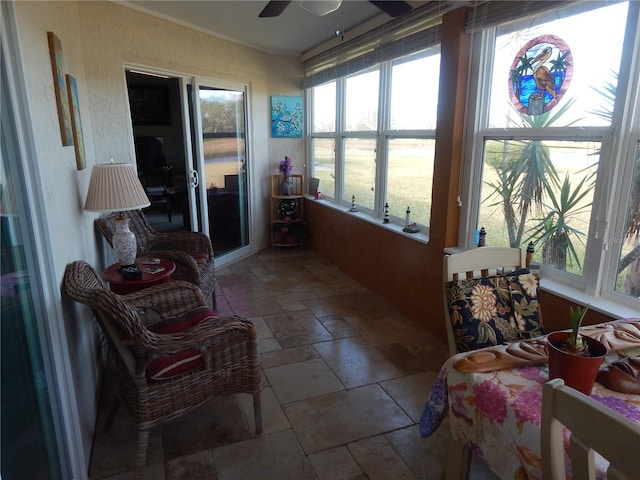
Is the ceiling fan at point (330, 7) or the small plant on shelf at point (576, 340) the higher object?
the ceiling fan at point (330, 7)

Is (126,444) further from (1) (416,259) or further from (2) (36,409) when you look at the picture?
(1) (416,259)

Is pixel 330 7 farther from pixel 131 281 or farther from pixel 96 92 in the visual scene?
pixel 96 92

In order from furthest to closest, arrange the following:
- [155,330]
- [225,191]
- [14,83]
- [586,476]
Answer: [225,191]
[155,330]
[14,83]
[586,476]

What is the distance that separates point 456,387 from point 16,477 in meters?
1.34

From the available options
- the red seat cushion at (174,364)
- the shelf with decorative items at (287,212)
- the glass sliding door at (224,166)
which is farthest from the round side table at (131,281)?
the shelf with decorative items at (287,212)

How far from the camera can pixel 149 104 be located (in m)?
6.66

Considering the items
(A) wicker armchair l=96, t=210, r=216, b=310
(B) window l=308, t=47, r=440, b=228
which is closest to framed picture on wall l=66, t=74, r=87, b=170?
(A) wicker armchair l=96, t=210, r=216, b=310

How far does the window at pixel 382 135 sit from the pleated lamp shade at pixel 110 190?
2.12 metres

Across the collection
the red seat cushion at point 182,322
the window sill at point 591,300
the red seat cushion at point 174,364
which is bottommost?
the red seat cushion at point 174,364

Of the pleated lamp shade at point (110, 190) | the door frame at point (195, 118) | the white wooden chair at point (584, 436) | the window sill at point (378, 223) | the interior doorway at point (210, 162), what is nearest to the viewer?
the white wooden chair at point (584, 436)

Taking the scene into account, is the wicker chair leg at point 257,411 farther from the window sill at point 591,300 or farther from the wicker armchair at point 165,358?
the window sill at point 591,300

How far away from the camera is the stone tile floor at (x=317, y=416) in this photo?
1.79 metres

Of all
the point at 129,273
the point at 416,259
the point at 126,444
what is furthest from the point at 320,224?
the point at 126,444

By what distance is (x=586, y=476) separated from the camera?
73cm
